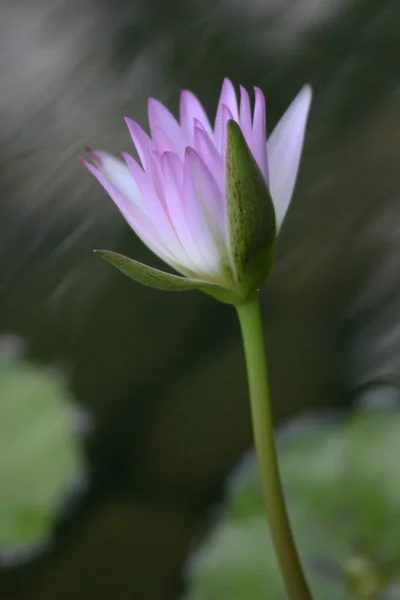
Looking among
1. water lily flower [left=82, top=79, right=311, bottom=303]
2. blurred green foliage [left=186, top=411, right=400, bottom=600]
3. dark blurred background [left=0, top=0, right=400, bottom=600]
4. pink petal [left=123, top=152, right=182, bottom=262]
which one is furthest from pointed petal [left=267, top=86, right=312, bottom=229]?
dark blurred background [left=0, top=0, right=400, bottom=600]

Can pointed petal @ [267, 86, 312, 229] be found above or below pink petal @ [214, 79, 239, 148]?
below

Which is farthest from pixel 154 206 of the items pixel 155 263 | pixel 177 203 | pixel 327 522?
pixel 155 263

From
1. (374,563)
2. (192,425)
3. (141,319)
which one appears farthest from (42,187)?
(374,563)

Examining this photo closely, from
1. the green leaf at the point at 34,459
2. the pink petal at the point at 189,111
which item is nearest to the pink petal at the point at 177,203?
the pink petal at the point at 189,111

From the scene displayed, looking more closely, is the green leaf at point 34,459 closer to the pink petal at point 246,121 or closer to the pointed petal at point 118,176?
the pointed petal at point 118,176

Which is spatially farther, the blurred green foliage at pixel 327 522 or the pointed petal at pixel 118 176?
the blurred green foliage at pixel 327 522

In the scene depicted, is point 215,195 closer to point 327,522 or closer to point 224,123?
point 224,123

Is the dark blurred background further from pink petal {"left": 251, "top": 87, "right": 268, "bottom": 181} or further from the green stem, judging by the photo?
pink petal {"left": 251, "top": 87, "right": 268, "bottom": 181}
